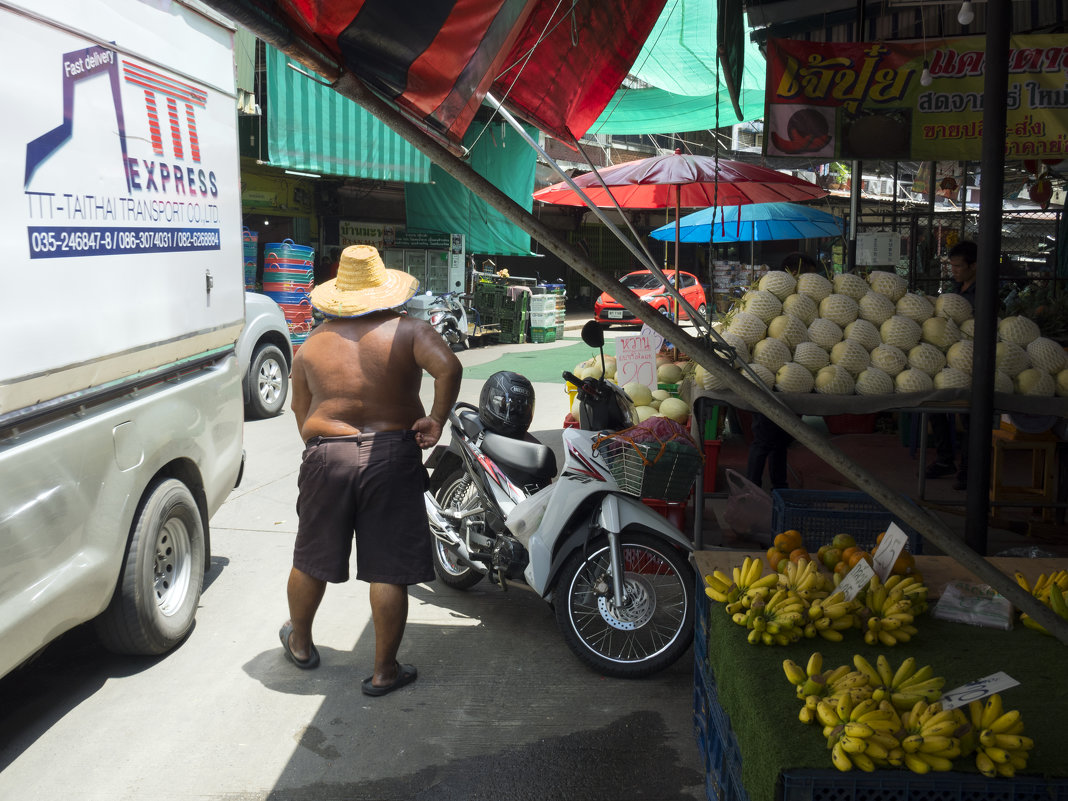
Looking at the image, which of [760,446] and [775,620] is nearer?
[775,620]

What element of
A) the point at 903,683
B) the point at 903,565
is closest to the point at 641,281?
the point at 903,565

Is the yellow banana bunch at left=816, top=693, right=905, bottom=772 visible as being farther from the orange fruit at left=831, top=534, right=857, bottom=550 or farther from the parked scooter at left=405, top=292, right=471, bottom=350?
the parked scooter at left=405, top=292, right=471, bottom=350

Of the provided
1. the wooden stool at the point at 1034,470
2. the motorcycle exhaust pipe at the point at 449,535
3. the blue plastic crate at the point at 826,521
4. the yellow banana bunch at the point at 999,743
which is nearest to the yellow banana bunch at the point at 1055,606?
the yellow banana bunch at the point at 999,743

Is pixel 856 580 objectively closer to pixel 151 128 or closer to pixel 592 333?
pixel 592 333

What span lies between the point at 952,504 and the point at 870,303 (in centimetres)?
189

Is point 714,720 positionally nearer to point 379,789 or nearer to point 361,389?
point 379,789

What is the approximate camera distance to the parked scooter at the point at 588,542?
4.23 meters

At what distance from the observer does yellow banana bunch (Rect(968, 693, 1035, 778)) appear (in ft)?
6.48

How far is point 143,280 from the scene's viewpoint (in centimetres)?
398

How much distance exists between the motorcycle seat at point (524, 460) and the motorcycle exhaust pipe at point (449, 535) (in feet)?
1.05

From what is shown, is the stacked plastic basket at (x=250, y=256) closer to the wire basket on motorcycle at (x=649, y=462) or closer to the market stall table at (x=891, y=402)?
the wire basket on motorcycle at (x=649, y=462)

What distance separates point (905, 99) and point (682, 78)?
4559 millimetres

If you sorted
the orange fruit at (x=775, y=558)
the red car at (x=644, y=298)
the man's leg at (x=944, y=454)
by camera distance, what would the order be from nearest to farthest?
the orange fruit at (x=775, y=558)
the man's leg at (x=944, y=454)
the red car at (x=644, y=298)

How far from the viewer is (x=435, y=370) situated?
3949 mm
